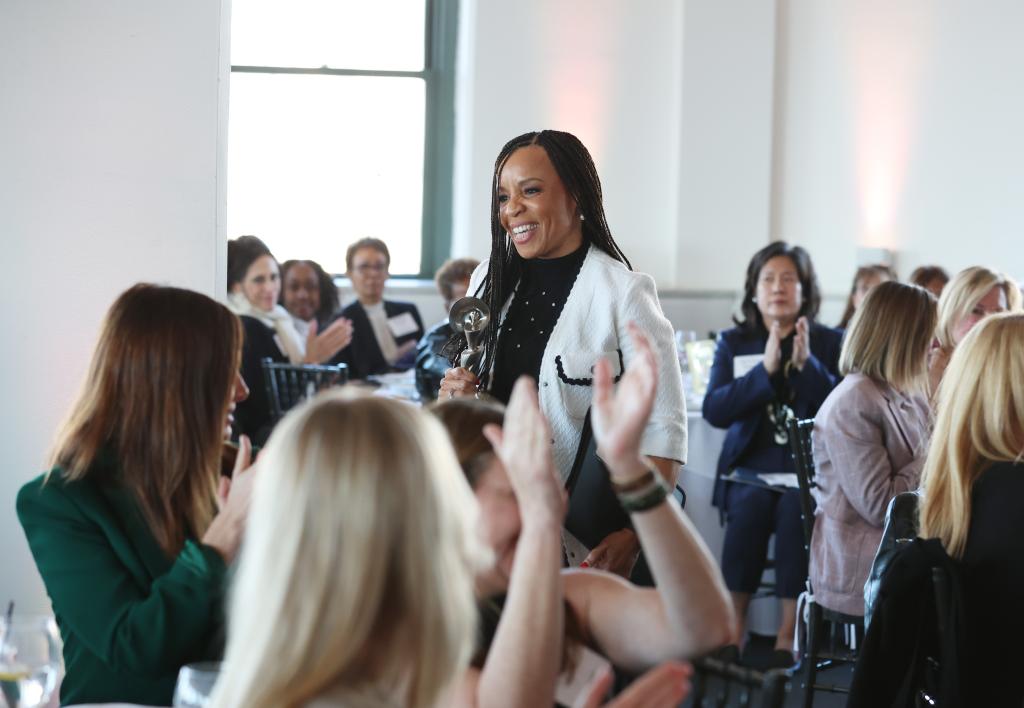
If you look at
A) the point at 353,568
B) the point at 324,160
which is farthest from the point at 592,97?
the point at 353,568

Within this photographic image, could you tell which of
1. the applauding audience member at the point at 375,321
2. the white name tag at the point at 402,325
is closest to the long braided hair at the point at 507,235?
the applauding audience member at the point at 375,321

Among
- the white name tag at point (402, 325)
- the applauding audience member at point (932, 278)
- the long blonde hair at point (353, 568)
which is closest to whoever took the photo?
the long blonde hair at point (353, 568)

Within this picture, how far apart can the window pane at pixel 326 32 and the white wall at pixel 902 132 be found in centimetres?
240

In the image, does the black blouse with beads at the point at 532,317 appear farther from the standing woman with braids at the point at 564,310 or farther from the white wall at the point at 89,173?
the white wall at the point at 89,173

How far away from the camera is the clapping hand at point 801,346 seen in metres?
4.78

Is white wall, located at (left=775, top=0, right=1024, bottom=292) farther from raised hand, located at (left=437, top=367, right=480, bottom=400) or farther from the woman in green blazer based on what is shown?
the woman in green blazer

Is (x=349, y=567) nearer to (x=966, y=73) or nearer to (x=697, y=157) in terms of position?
(x=966, y=73)

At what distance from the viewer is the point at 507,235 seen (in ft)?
8.86

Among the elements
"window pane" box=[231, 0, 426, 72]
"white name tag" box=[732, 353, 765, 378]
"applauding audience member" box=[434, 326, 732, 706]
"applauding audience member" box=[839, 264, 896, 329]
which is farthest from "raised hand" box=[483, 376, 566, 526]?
"window pane" box=[231, 0, 426, 72]

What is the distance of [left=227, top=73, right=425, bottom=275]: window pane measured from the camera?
321 inches

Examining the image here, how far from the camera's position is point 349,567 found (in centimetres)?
110

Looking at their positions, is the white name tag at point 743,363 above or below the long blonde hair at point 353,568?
below

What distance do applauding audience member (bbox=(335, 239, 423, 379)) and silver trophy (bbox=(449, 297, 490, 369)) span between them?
4.12 metres

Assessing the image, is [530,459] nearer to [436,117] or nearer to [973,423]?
[973,423]
